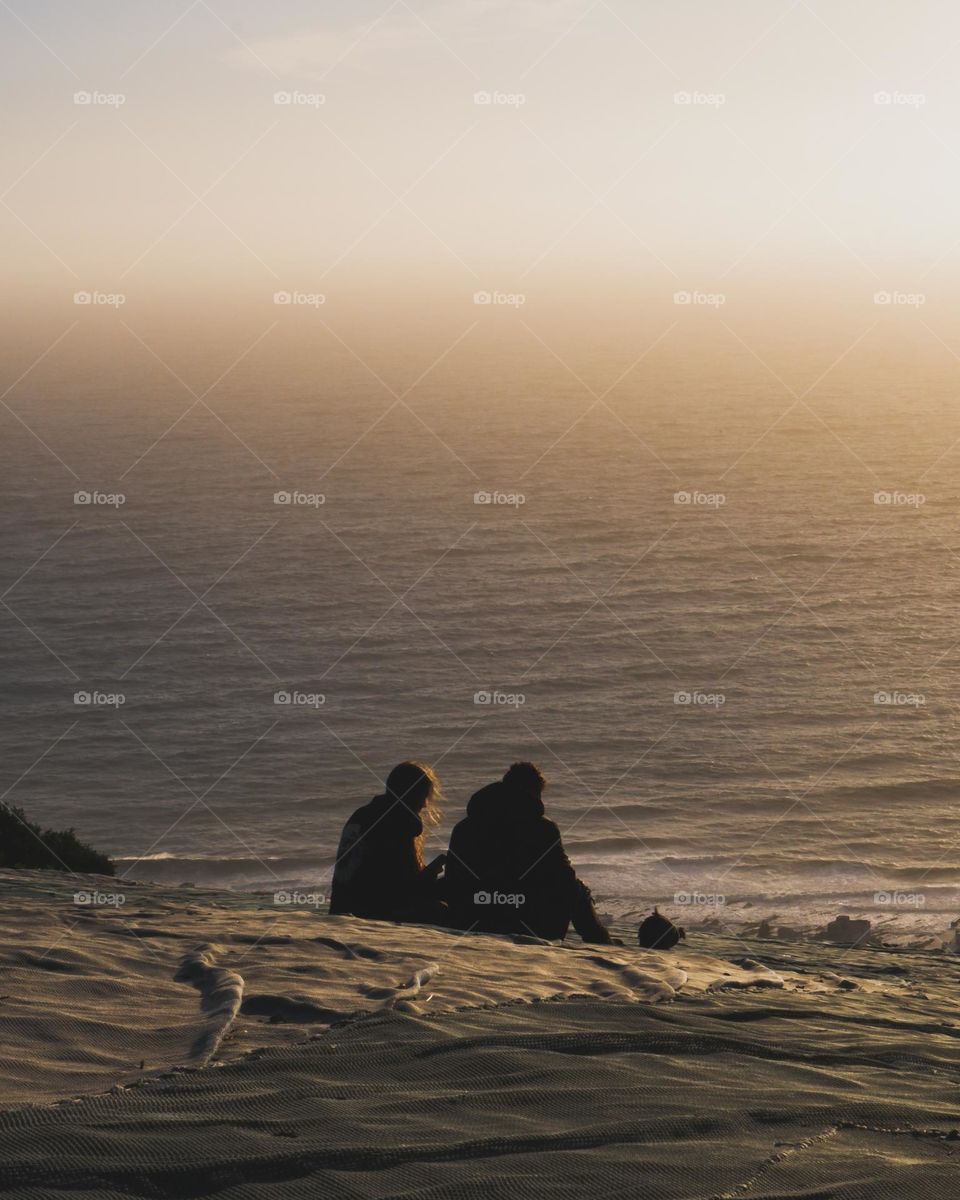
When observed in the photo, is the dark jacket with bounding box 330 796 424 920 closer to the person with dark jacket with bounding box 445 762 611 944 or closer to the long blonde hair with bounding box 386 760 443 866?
the long blonde hair with bounding box 386 760 443 866

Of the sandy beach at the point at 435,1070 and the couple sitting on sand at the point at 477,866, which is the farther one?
the couple sitting on sand at the point at 477,866

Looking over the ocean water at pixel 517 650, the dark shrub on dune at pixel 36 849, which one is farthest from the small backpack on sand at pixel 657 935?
the ocean water at pixel 517 650

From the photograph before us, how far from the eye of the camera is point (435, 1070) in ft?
19.5

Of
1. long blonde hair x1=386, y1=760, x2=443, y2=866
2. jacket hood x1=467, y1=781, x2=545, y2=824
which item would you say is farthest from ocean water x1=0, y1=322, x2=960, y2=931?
long blonde hair x1=386, y1=760, x2=443, y2=866

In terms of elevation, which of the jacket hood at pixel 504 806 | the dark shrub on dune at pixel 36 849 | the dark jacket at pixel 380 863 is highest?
the jacket hood at pixel 504 806

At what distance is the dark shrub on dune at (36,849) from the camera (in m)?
17.3

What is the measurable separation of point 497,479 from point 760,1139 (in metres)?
86.1

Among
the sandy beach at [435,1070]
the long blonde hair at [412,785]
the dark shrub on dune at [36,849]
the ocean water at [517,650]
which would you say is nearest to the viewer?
the sandy beach at [435,1070]

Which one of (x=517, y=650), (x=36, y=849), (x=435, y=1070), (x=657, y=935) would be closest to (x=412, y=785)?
(x=657, y=935)

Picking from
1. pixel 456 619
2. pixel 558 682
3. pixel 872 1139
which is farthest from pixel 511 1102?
pixel 456 619

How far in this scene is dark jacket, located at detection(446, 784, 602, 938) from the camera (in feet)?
33.9

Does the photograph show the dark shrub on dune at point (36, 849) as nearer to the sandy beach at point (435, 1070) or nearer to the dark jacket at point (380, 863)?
the dark jacket at point (380, 863)

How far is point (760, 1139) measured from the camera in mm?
5164

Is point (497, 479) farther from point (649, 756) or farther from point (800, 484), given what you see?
point (649, 756)
